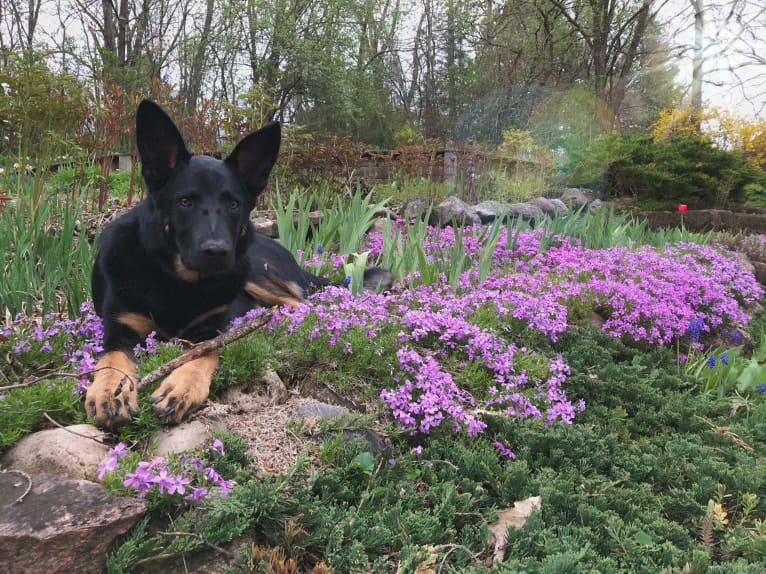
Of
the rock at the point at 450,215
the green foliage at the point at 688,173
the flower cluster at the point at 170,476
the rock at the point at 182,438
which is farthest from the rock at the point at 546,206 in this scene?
the flower cluster at the point at 170,476

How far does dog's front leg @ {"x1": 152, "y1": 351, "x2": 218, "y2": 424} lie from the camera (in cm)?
190

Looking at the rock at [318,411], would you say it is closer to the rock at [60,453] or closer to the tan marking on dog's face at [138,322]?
the rock at [60,453]

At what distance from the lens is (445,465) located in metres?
2.25

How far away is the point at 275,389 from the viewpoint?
2.41m

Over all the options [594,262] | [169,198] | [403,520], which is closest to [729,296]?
[594,262]

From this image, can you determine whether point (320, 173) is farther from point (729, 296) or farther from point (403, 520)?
point (403, 520)

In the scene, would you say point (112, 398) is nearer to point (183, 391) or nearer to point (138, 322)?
point (183, 391)

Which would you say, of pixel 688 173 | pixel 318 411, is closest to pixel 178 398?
pixel 318 411

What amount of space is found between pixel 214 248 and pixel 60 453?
894mm

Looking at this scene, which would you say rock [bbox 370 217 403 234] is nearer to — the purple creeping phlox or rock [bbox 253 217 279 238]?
rock [bbox 253 217 279 238]

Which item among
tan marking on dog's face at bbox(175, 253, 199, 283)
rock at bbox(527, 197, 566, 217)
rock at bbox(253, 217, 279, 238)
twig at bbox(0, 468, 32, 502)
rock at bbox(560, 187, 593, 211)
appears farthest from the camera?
rock at bbox(560, 187, 593, 211)

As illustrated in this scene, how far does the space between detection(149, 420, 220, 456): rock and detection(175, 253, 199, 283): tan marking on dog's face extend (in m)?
0.76

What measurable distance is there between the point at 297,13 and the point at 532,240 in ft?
47.1

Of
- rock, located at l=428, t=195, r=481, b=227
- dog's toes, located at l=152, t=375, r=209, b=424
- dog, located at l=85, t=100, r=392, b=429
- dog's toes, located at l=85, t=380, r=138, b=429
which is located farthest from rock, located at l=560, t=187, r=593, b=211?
dog's toes, located at l=85, t=380, r=138, b=429
